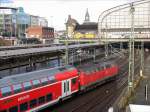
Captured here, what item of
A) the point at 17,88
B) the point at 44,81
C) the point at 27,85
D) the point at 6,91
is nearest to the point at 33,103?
the point at 27,85

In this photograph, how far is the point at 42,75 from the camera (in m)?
24.5

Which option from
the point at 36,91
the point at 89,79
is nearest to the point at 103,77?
the point at 89,79

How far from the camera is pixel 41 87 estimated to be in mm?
23266

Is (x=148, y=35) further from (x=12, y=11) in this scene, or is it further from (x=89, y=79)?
(x=12, y=11)

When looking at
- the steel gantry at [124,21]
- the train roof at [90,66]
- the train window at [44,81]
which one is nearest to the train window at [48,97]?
the train window at [44,81]

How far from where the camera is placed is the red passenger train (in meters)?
19.9

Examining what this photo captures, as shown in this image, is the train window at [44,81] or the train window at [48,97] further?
the train window at [48,97]

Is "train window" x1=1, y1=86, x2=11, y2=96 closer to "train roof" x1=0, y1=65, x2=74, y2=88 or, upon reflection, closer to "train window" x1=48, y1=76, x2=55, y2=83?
"train roof" x1=0, y1=65, x2=74, y2=88

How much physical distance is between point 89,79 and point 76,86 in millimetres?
3745

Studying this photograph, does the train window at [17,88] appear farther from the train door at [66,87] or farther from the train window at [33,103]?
the train door at [66,87]

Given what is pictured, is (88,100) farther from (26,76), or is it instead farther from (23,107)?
(23,107)

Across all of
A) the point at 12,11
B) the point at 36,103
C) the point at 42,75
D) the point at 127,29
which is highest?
the point at 12,11

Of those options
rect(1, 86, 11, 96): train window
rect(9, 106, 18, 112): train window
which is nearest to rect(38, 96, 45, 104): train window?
rect(9, 106, 18, 112): train window

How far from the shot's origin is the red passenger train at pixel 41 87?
1992cm
